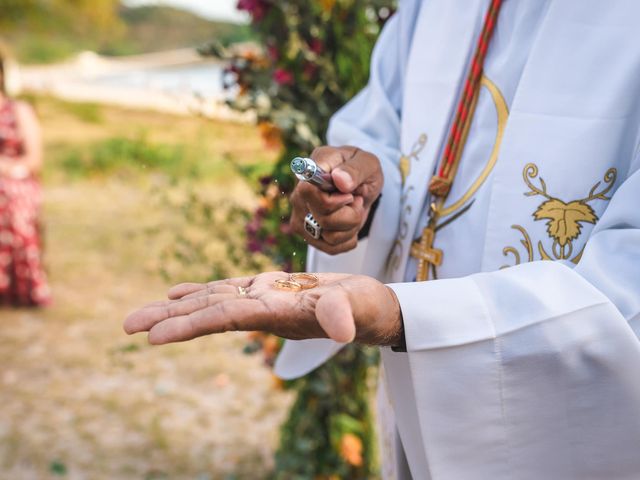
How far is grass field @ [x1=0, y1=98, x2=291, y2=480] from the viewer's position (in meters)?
3.94

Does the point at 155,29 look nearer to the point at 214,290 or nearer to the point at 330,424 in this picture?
the point at 330,424

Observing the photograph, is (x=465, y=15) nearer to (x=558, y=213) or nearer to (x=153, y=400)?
(x=558, y=213)

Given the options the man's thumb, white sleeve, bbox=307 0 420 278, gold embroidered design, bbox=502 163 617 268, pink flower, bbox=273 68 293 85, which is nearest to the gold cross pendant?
white sleeve, bbox=307 0 420 278

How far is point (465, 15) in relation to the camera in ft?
5.62

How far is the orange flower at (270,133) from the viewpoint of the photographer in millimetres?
2885

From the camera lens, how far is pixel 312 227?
1624 millimetres

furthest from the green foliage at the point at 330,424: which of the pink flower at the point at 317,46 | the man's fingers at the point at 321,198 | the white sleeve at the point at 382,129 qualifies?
the man's fingers at the point at 321,198

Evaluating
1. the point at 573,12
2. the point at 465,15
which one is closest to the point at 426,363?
the point at 573,12

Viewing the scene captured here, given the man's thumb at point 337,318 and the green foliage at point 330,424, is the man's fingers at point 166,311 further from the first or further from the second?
the green foliage at point 330,424

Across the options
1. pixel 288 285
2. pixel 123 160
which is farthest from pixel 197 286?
pixel 123 160

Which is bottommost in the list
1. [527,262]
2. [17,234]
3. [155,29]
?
[155,29]

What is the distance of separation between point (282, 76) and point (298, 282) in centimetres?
160

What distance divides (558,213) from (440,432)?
0.50 metres

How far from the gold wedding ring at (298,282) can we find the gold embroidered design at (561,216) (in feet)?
1.53
